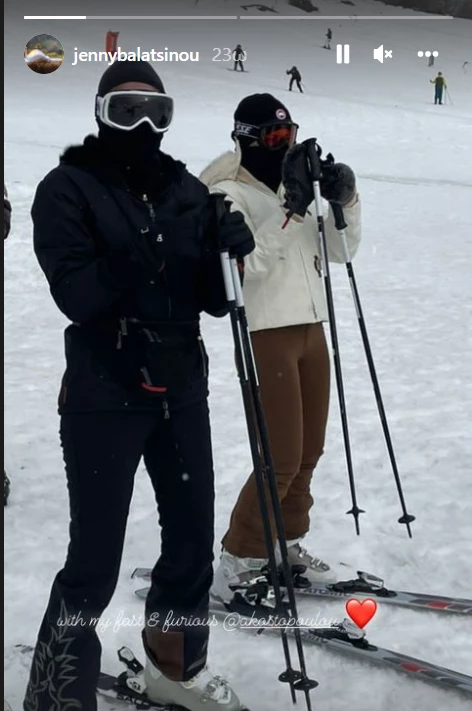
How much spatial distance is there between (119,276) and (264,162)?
1.41m

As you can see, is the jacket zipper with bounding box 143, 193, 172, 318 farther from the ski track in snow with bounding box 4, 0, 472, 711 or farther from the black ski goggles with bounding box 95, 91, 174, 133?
Answer: the ski track in snow with bounding box 4, 0, 472, 711

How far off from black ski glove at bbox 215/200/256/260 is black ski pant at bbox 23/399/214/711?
511 millimetres

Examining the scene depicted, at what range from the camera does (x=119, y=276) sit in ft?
8.11

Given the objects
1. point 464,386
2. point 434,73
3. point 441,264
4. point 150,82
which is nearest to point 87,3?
point 434,73

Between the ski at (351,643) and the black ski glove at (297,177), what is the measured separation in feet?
5.43

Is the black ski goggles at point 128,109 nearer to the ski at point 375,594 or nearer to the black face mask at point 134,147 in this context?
the black face mask at point 134,147

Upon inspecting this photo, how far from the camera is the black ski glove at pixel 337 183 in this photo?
3.66 m

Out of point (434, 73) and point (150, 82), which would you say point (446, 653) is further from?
point (434, 73)

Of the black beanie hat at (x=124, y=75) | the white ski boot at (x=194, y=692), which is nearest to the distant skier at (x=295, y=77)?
the black beanie hat at (x=124, y=75)

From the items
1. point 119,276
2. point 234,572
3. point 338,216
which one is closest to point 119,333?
point 119,276

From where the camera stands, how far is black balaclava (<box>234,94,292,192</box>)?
3.58 metres

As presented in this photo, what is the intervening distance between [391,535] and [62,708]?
7.75ft

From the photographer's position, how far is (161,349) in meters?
2.66

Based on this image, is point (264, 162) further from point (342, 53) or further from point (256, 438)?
point (342, 53)
